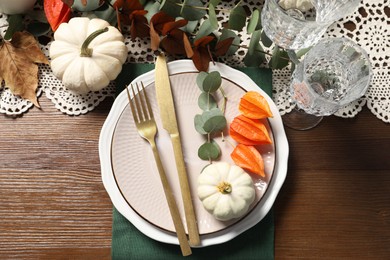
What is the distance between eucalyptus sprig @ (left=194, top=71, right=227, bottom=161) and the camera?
78 cm

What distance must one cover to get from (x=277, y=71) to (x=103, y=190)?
0.34 meters

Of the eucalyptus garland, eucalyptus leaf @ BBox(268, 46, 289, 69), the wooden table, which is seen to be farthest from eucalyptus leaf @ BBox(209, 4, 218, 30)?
the wooden table

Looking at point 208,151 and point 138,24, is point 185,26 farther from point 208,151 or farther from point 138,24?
point 208,151

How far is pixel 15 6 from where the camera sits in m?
0.81

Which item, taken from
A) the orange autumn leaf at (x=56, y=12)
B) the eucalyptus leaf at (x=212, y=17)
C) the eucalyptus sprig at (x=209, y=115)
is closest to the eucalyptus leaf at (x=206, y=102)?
the eucalyptus sprig at (x=209, y=115)

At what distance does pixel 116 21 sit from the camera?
0.83m

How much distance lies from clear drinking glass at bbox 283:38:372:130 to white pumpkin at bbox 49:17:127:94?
278 mm

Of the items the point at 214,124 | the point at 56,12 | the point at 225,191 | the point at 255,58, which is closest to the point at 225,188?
the point at 225,191

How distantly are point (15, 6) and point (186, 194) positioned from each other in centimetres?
40

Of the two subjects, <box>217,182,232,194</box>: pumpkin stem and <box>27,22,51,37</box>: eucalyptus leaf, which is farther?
<box>27,22,51,37</box>: eucalyptus leaf

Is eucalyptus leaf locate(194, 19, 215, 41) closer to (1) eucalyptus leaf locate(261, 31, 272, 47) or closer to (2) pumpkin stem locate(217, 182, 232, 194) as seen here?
(1) eucalyptus leaf locate(261, 31, 272, 47)

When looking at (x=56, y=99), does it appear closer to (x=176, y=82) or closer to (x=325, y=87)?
(x=176, y=82)

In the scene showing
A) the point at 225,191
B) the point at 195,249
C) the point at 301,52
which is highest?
the point at 301,52

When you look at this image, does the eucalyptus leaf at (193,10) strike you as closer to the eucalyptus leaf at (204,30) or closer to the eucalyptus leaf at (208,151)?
the eucalyptus leaf at (204,30)
